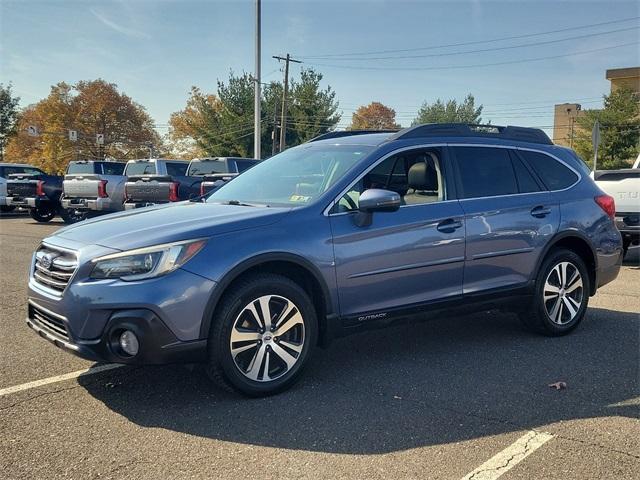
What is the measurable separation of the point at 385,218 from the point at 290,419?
1.60m

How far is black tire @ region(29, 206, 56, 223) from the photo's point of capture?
743 inches

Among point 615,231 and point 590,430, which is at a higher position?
point 615,231

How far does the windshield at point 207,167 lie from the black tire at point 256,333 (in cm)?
1235

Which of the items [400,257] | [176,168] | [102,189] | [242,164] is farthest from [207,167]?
[400,257]

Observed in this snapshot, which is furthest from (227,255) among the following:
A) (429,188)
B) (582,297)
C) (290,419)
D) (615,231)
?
(615,231)

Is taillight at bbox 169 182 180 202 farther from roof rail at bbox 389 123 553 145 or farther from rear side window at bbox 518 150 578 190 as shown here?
rear side window at bbox 518 150 578 190

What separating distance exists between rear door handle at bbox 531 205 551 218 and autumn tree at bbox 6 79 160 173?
64.4 m

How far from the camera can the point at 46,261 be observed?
Result: 13.0 ft

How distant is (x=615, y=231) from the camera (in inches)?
231

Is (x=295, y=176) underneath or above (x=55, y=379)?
above

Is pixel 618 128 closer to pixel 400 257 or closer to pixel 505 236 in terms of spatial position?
pixel 505 236

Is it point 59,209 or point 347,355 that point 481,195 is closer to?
point 347,355

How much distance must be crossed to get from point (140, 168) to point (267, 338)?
14432 mm

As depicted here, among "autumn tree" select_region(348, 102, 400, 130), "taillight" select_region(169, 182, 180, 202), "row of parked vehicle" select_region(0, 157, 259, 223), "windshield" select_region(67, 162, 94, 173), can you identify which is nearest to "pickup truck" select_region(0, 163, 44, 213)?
"row of parked vehicle" select_region(0, 157, 259, 223)
